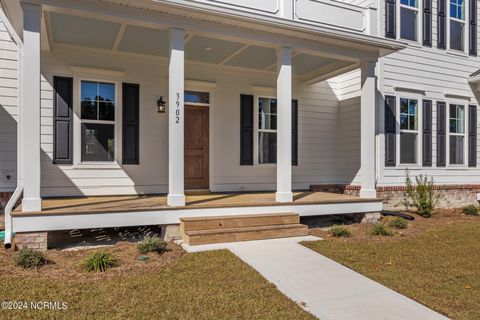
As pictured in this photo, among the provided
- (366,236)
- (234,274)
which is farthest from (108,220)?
(366,236)

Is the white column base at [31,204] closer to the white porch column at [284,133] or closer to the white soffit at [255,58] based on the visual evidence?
the white porch column at [284,133]

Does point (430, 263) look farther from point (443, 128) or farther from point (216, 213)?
point (443, 128)

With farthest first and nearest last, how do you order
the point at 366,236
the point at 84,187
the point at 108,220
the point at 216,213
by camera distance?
the point at 84,187 → the point at 366,236 → the point at 216,213 → the point at 108,220

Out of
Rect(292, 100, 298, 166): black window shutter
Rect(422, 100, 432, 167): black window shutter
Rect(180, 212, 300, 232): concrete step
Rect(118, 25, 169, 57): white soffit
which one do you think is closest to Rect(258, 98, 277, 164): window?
Rect(292, 100, 298, 166): black window shutter

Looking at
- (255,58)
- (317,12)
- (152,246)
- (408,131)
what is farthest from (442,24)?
(152,246)

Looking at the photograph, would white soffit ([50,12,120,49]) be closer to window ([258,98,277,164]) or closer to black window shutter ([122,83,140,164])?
black window shutter ([122,83,140,164])

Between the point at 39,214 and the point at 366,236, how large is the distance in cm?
528

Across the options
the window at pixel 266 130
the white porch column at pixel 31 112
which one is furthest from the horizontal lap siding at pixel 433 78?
the white porch column at pixel 31 112

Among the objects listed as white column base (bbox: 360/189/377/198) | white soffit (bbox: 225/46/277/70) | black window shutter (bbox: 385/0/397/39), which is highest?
black window shutter (bbox: 385/0/397/39)

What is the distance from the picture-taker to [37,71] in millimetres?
4879

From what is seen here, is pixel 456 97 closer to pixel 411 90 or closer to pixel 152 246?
pixel 411 90

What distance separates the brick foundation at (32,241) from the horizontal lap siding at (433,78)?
7402 millimetres

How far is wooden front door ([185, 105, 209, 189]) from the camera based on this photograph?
820 centimetres

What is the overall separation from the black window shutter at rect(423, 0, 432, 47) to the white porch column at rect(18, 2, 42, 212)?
917 centimetres
